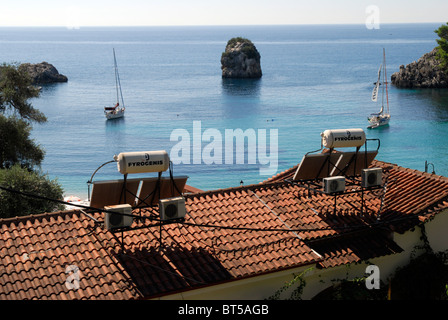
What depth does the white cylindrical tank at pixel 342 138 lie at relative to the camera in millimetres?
13126

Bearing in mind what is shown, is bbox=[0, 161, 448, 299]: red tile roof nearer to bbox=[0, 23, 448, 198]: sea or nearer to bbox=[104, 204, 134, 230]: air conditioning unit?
bbox=[104, 204, 134, 230]: air conditioning unit

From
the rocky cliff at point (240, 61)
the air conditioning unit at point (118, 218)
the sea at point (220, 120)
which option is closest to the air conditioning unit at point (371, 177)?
the air conditioning unit at point (118, 218)

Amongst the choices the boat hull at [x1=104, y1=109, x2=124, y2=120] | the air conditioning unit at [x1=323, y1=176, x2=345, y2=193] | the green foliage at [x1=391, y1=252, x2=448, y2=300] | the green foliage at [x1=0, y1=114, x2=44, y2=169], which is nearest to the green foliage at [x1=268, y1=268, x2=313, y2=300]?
the air conditioning unit at [x1=323, y1=176, x2=345, y2=193]

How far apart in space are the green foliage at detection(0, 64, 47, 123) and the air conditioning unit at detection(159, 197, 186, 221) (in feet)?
94.8

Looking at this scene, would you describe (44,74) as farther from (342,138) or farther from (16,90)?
(342,138)

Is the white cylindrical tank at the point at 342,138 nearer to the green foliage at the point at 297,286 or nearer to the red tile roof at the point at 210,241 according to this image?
the red tile roof at the point at 210,241

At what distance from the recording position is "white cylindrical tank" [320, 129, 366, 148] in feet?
43.1

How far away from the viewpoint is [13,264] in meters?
10.1

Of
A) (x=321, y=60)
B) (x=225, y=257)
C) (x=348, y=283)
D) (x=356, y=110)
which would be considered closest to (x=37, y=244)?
(x=225, y=257)

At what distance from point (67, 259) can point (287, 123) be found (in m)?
66.5

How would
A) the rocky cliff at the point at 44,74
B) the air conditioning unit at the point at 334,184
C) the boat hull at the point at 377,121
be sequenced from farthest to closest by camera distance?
1. the rocky cliff at the point at 44,74
2. the boat hull at the point at 377,121
3. the air conditioning unit at the point at 334,184

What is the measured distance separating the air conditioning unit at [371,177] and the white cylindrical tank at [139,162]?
16.4 ft

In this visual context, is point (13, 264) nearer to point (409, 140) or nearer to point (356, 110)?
point (409, 140)

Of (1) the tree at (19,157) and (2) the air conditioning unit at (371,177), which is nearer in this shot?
(2) the air conditioning unit at (371,177)
